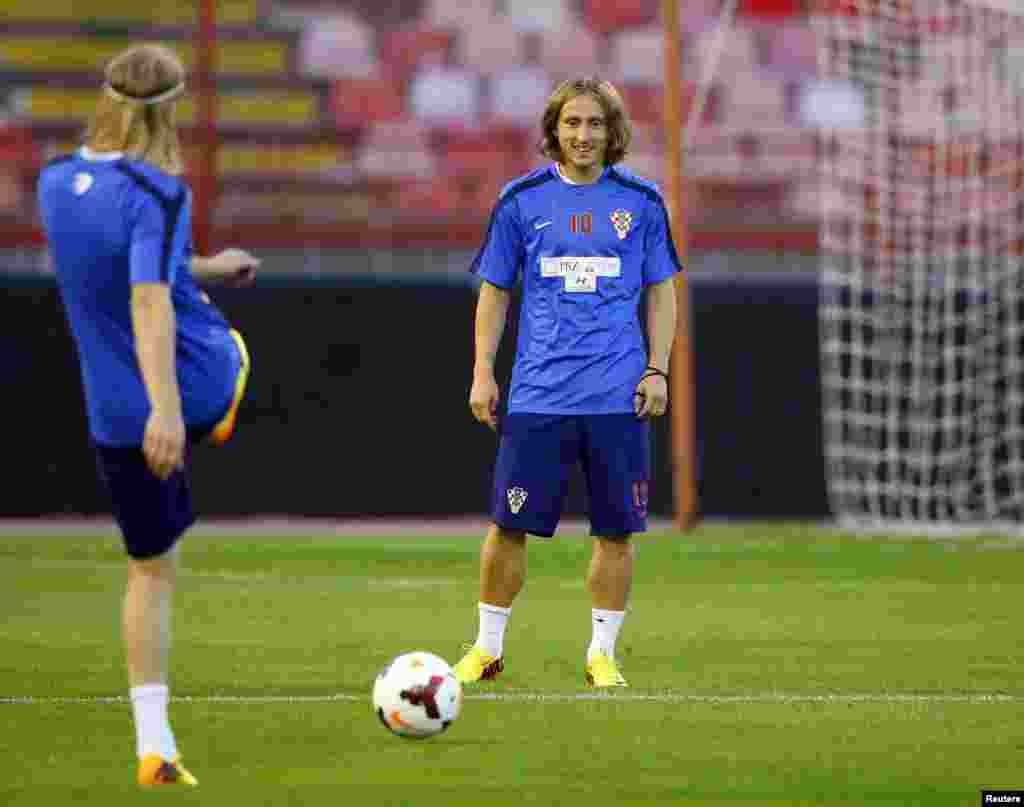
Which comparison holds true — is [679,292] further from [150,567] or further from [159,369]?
[159,369]

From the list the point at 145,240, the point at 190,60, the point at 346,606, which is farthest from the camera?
the point at 190,60

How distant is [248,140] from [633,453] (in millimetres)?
12012

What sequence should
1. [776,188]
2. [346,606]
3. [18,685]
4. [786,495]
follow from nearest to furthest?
[18,685], [346,606], [786,495], [776,188]

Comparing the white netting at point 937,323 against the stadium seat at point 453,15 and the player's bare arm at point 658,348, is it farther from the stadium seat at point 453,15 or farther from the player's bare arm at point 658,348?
the player's bare arm at point 658,348

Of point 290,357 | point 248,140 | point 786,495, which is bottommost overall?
point 786,495

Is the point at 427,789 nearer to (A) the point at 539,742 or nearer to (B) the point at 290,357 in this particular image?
(A) the point at 539,742

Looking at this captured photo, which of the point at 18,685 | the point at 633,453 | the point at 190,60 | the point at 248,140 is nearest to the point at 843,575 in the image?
the point at 633,453

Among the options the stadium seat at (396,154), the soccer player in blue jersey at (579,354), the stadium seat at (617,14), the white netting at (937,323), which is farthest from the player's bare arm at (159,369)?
the stadium seat at (617,14)

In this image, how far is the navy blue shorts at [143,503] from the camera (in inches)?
214

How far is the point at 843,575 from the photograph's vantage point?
11320mm

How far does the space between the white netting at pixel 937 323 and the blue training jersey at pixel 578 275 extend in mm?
6908

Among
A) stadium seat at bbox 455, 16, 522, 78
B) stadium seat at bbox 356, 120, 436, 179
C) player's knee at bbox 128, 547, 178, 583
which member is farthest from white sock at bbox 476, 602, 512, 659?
stadium seat at bbox 455, 16, 522, 78

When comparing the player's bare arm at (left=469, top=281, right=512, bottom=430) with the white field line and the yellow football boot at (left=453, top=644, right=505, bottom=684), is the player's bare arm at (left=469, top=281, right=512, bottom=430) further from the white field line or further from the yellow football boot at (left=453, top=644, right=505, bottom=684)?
the white field line

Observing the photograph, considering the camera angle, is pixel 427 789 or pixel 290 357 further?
pixel 290 357
